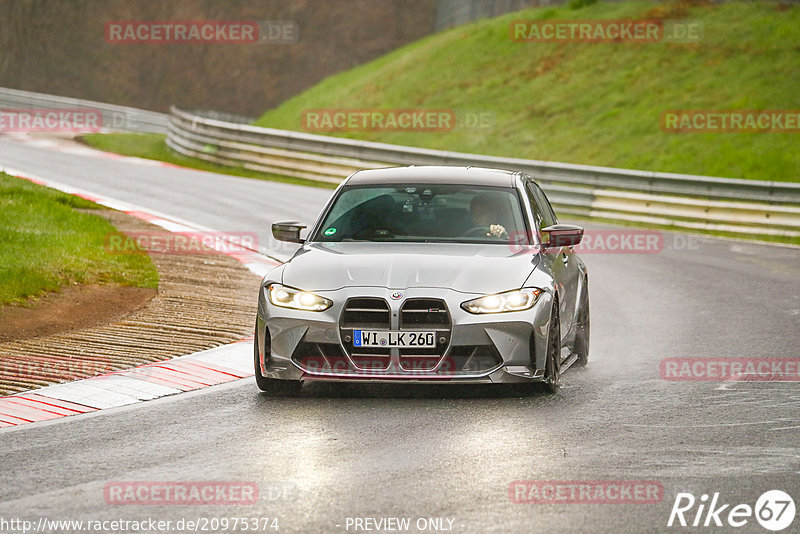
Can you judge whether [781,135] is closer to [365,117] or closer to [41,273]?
[365,117]

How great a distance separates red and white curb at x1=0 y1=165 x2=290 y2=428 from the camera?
26.8 ft

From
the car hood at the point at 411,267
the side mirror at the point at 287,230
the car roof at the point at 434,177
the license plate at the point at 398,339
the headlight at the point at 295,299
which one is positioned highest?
the car roof at the point at 434,177

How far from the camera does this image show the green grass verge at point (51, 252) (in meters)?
12.6

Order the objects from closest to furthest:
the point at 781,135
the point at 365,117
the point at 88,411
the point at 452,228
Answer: the point at 88,411, the point at 452,228, the point at 781,135, the point at 365,117

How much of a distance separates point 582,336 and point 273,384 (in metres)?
2.83

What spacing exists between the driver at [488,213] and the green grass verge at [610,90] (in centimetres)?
1869

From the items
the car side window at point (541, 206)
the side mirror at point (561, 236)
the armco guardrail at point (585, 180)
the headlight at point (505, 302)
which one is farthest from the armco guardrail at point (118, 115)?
the headlight at point (505, 302)

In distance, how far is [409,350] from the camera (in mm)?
8250

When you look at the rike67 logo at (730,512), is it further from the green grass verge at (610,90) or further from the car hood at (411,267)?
the green grass verge at (610,90)

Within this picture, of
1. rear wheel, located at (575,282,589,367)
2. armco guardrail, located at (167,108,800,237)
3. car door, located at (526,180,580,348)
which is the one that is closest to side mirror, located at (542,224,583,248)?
car door, located at (526,180,580,348)

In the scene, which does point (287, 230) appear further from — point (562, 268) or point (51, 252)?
point (51, 252)

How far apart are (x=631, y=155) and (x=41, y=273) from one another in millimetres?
19624

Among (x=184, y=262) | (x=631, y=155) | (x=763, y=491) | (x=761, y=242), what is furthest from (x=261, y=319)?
(x=631, y=155)

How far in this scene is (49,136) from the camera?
35000 mm
